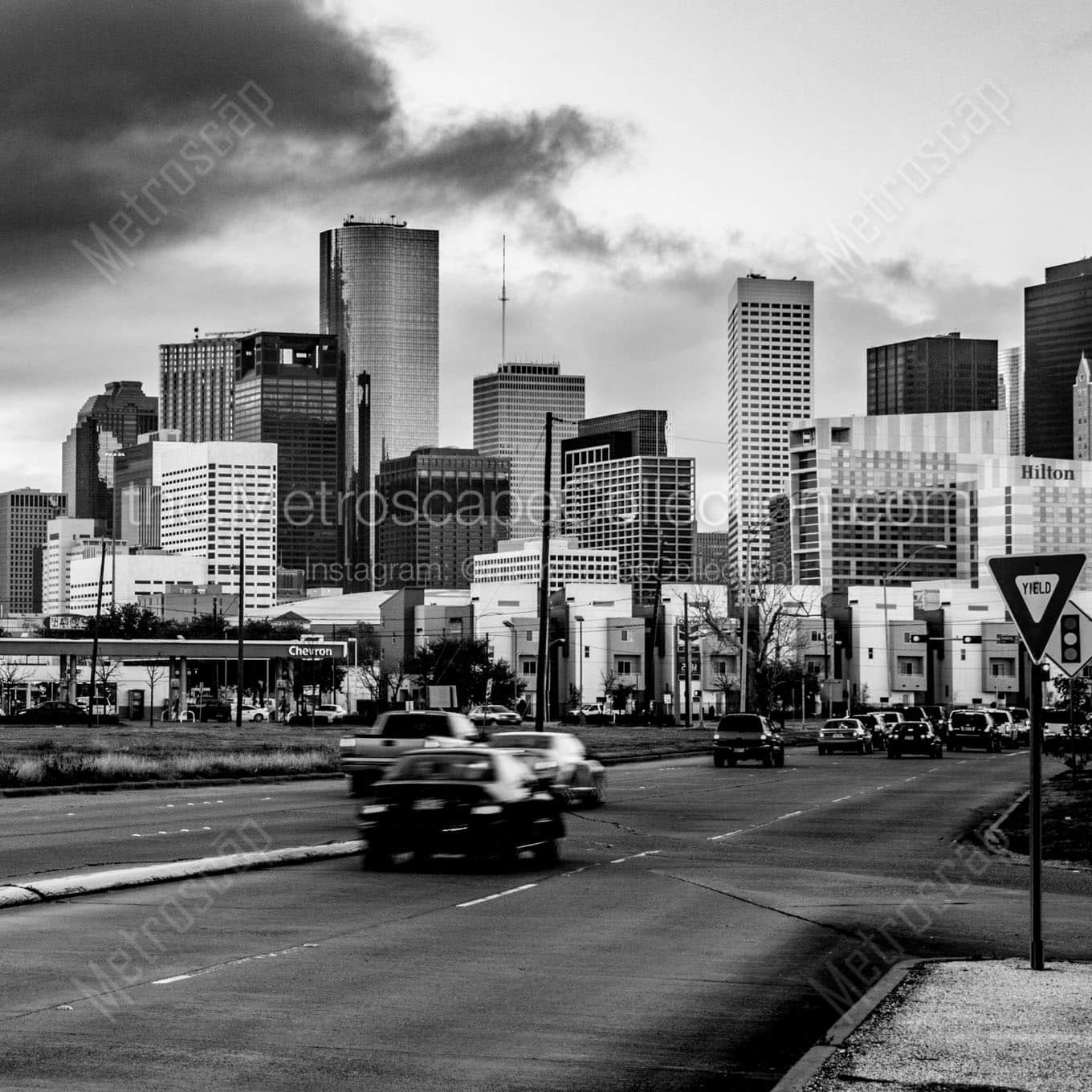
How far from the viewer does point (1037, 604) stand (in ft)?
38.8

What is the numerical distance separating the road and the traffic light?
2.58 meters

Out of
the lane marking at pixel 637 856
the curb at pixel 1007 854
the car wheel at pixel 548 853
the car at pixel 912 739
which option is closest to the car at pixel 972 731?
the car at pixel 912 739

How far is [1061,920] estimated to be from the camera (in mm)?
15891

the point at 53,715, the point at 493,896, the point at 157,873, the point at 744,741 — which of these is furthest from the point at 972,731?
the point at 157,873

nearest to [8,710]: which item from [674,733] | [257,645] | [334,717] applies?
[257,645]

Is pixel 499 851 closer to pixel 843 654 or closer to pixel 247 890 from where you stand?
pixel 247 890

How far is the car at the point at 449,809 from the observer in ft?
65.0

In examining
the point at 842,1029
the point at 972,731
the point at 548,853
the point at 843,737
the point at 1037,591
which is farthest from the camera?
the point at 972,731

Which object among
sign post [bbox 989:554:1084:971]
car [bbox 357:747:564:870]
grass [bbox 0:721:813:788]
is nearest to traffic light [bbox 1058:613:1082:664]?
car [bbox 357:747:564:870]

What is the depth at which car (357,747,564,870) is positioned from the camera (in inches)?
779

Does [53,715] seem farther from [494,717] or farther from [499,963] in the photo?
[499,963]

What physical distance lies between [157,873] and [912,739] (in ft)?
160

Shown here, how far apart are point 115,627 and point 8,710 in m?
65.4

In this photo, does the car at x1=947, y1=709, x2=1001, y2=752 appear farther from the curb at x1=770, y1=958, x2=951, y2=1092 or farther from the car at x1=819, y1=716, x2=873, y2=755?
the curb at x1=770, y1=958, x2=951, y2=1092
